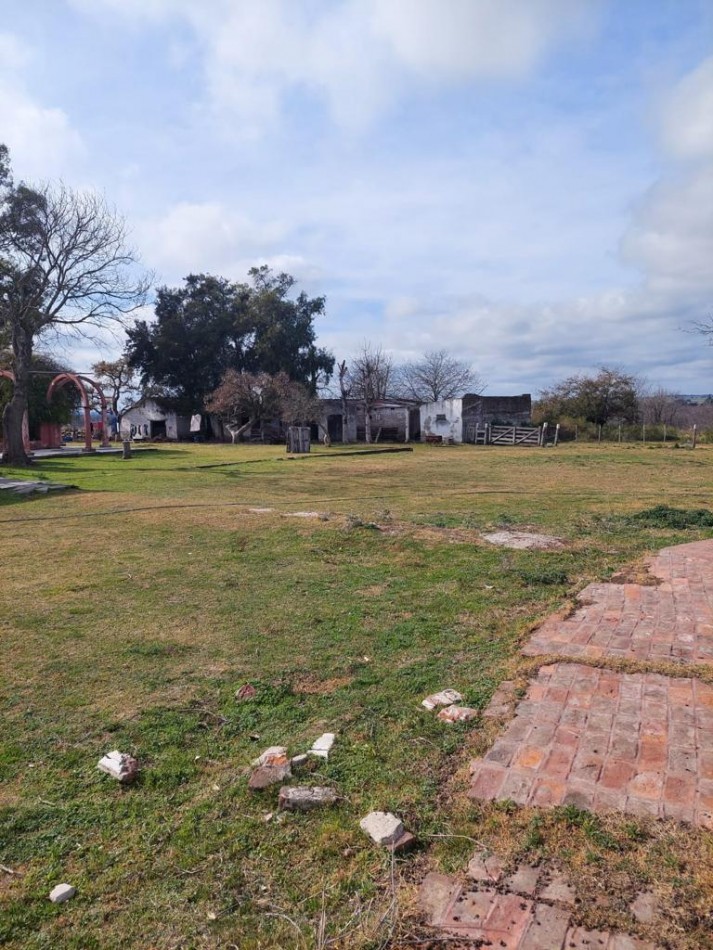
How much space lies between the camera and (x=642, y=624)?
441 centimetres

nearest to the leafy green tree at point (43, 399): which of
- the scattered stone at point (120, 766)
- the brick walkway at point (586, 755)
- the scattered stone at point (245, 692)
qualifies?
the scattered stone at point (245, 692)

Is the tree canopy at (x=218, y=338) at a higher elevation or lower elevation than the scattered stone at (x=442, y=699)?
higher

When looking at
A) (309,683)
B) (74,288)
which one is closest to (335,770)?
(309,683)

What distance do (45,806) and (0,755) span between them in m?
0.55

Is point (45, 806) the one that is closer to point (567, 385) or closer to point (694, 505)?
point (694, 505)

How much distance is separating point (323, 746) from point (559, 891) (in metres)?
1.20

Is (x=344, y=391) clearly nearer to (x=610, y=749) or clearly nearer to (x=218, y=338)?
(x=218, y=338)

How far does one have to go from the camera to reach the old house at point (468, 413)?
41938 millimetres

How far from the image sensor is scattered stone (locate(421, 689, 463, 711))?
3270 millimetres

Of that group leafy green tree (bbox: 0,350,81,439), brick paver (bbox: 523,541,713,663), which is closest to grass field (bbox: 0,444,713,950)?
A: brick paver (bbox: 523,541,713,663)

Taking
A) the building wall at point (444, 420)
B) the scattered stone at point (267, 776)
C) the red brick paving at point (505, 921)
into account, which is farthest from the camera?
the building wall at point (444, 420)

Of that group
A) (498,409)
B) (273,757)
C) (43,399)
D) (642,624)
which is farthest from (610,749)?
(498,409)

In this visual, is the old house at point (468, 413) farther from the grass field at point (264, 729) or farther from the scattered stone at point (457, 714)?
the scattered stone at point (457, 714)

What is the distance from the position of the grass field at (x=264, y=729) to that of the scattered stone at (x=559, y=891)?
61mm
